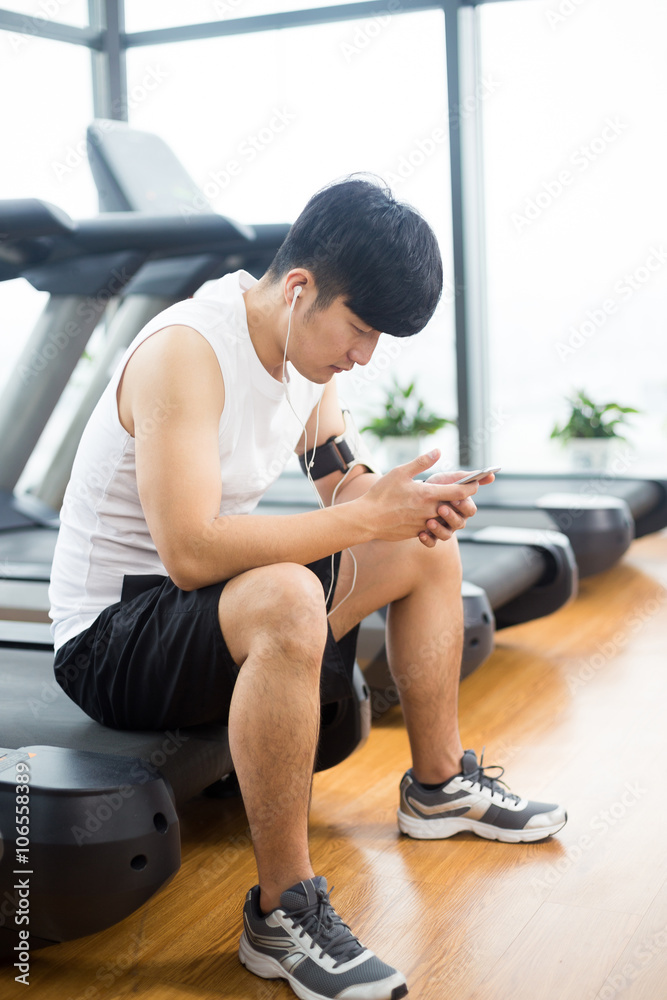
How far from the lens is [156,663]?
4.08 feet

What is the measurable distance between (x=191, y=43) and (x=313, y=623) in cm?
419

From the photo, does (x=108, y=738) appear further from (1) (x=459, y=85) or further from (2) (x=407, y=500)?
(1) (x=459, y=85)

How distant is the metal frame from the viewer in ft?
13.8

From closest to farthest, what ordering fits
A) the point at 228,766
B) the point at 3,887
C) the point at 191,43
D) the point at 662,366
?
the point at 3,887 → the point at 228,766 → the point at 662,366 → the point at 191,43

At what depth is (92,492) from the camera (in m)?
1.36

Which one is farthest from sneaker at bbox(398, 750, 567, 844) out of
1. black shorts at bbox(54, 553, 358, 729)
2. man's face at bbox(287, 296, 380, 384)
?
man's face at bbox(287, 296, 380, 384)

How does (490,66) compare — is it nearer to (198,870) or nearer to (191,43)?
(191,43)

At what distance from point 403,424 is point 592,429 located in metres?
0.83

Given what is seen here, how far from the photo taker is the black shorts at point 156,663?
3.99ft

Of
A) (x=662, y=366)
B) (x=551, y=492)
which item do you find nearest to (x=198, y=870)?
(x=551, y=492)

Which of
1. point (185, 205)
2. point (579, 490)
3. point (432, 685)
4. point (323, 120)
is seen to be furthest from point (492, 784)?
point (323, 120)

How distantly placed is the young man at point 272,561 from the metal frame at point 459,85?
299cm

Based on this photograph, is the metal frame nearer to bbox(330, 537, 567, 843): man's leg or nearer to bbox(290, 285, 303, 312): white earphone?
bbox(330, 537, 567, 843): man's leg

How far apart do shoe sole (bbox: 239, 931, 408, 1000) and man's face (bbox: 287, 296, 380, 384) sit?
29.4 inches
